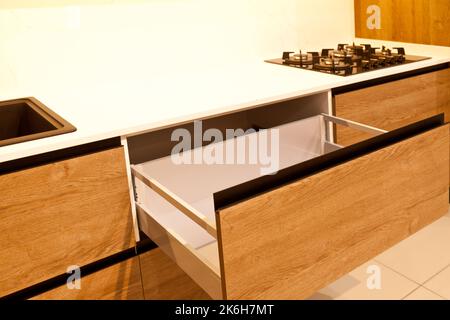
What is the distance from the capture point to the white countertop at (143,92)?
1180 millimetres

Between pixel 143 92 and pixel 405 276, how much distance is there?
1193 mm

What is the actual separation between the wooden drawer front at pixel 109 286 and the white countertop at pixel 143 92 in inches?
14.7

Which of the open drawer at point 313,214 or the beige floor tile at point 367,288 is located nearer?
the open drawer at point 313,214

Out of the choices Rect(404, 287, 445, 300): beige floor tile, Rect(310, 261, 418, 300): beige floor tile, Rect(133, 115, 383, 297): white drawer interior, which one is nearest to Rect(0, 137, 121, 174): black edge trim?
Rect(133, 115, 383, 297): white drawer interior

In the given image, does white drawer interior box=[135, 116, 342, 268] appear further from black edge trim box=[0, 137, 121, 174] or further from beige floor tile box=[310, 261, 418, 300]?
beige floor tile box=[310, 261, 418, 300]

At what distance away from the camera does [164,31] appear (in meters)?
1.77

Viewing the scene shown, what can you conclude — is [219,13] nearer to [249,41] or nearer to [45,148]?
[249,41]

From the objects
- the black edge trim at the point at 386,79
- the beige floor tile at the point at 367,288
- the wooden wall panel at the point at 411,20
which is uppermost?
the wooden wall panel at the point at 411,20

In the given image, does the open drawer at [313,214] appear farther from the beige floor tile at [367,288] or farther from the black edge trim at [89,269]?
the beige floor tile at [367,288]

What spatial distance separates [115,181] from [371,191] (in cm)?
64

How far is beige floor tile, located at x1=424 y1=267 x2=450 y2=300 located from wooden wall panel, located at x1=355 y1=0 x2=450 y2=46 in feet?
3.11

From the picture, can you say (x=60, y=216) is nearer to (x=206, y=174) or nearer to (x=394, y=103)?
(x=206, y=174)

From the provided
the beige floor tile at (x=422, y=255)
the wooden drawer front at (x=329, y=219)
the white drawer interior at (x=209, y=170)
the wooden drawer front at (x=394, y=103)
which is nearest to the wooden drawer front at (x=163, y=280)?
the white drawer interior at (x=209, y=170)
